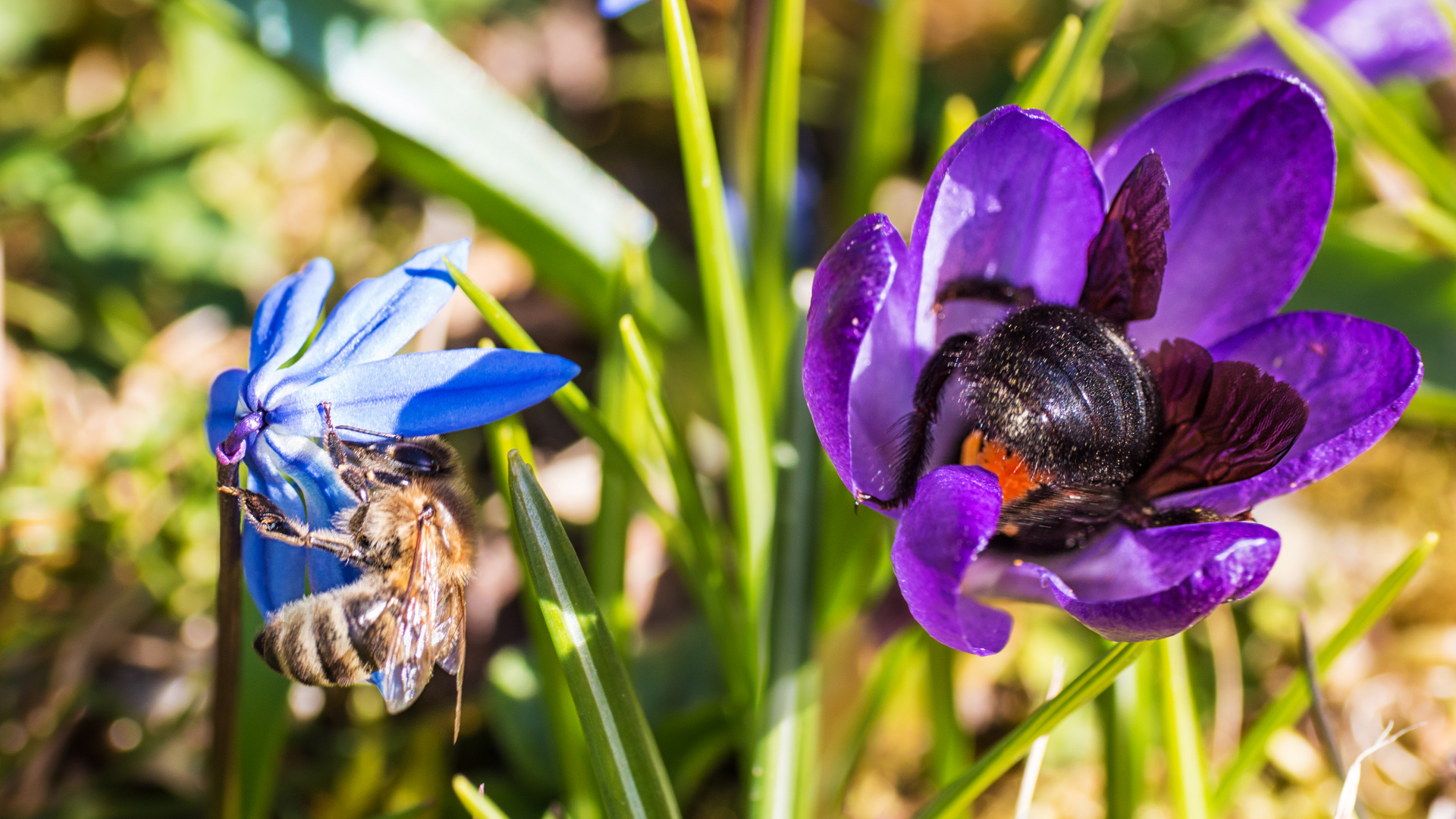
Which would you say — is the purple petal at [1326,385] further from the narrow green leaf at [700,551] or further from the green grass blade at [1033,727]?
the narrow green leaf at [700,551]

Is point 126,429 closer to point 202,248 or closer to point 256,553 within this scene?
point 202,248

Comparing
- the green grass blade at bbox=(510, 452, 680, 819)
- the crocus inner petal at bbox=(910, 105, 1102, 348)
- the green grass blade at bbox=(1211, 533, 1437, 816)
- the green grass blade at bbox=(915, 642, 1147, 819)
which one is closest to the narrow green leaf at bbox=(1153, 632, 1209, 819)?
the green grass blade at bbox=(1211, 533, 1437, 816)

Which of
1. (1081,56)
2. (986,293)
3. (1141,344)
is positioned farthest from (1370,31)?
Result: (986,293)

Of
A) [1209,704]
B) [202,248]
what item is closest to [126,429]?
[202,248]

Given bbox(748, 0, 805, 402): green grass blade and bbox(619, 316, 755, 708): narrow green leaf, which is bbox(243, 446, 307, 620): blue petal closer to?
bbox(619, 316, 755, 708): narrow green leaf

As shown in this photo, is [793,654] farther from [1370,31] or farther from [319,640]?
[1370,31]
